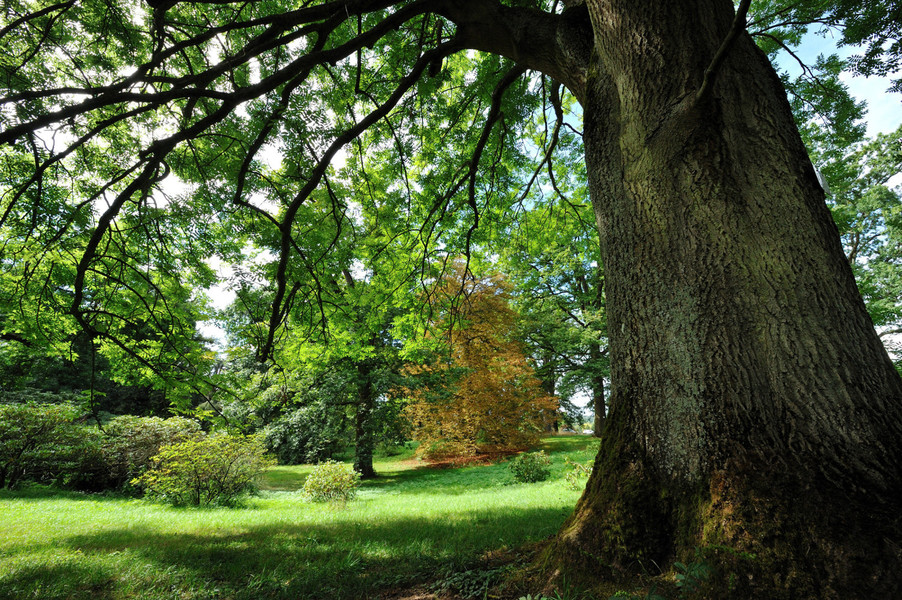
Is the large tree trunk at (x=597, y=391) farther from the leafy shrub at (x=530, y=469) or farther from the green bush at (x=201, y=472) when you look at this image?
the green bush at (x=201, y=472)

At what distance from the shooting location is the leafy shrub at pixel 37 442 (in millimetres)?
8680

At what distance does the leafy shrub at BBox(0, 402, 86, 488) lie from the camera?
28.5 feet

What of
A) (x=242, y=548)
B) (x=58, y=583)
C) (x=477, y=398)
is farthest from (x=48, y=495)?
(x=477, y=398)

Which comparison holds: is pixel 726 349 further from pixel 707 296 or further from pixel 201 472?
pixel 201 472

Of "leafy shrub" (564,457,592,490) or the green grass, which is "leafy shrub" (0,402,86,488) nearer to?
the green grass

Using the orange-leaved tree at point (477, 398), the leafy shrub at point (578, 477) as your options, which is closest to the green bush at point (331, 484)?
the leafy shrub at point (578, 477)

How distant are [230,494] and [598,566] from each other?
30.7 ft

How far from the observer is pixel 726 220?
191cm

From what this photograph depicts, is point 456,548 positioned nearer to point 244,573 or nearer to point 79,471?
point 244,573

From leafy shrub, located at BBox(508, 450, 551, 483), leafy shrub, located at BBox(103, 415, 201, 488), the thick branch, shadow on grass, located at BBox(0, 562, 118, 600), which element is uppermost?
the thick branch

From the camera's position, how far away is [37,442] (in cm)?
902

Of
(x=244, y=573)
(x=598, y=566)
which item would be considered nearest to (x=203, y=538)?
(x=244, y=573)

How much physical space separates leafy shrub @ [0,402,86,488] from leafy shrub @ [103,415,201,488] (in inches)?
25.6

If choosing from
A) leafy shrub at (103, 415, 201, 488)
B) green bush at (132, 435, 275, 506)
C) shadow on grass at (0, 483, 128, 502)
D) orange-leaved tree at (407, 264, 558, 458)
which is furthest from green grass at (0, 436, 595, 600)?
orange-leaved tree at (407, 264, 558, 458)
